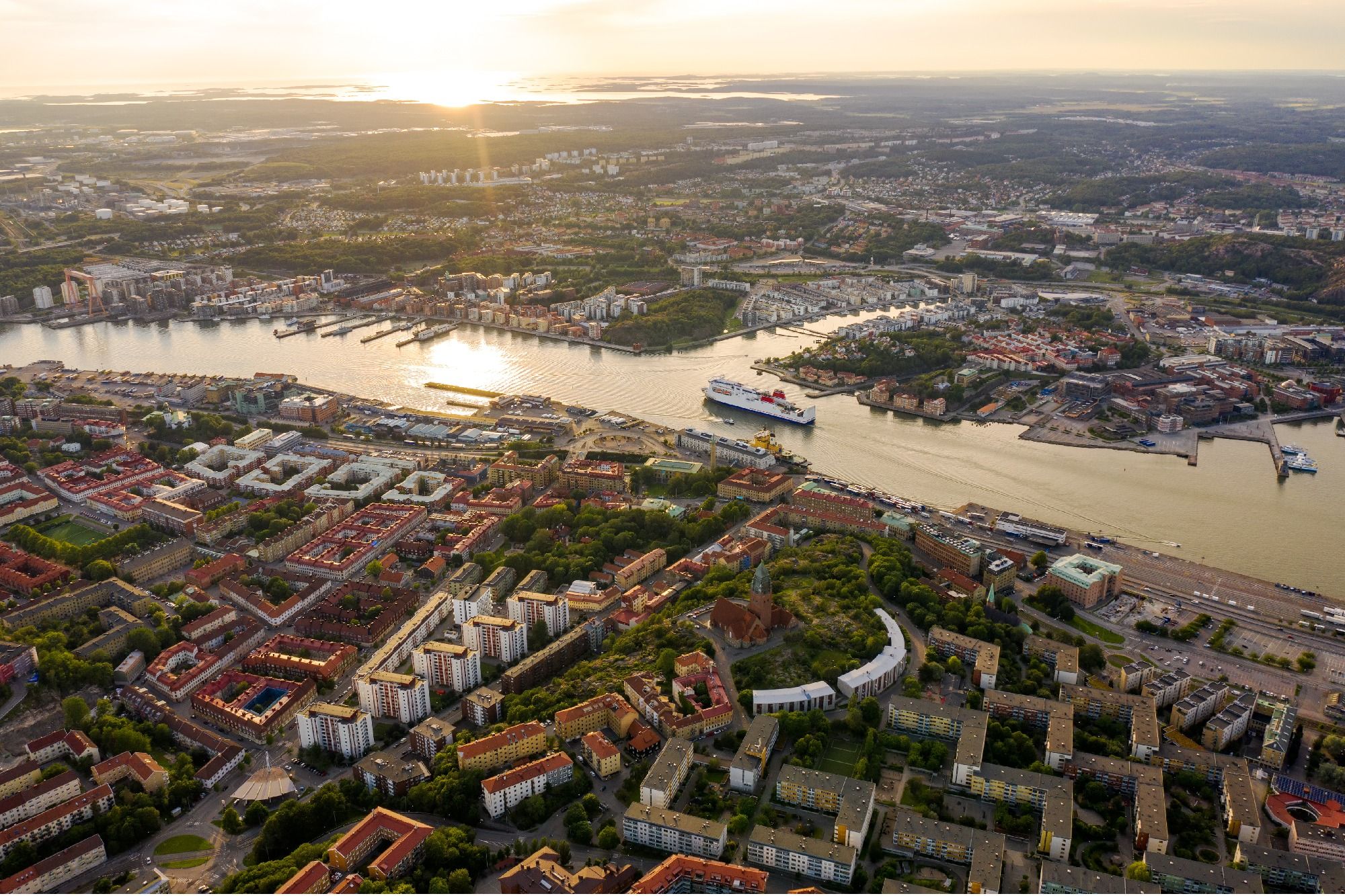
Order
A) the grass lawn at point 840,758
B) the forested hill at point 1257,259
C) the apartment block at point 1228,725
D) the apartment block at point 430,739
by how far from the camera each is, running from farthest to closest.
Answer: the forested hill at point 1257,259 → the apartment block at point 1228,725 → the apartment block at point 430,739 → the grass lawn at point 840,758

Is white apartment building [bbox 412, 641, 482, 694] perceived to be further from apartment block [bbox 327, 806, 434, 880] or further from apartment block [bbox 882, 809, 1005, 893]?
apartment block [bbox 882, 809, 1005, 893]

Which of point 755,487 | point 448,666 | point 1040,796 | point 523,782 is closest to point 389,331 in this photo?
point 755,487

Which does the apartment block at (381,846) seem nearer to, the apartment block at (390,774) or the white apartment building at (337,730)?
the apartment block at (390,774)

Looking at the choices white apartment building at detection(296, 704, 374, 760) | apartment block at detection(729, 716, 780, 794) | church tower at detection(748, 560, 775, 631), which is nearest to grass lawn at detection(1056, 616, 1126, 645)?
church tower at detection(748, 560, 775, 631)

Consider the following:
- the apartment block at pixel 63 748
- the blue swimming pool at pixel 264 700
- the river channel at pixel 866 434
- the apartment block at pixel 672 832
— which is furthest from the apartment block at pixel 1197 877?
the apartment block at pixel 63 748

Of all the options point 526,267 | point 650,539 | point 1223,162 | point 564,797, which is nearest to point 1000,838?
point 564,797

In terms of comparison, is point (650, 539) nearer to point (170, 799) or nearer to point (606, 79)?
point (170, 799)
